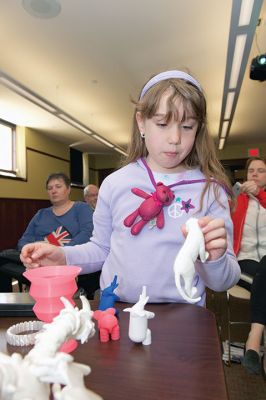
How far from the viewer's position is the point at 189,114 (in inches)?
33.1

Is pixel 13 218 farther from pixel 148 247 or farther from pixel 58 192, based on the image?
pixel 148 247

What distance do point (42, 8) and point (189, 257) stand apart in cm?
301

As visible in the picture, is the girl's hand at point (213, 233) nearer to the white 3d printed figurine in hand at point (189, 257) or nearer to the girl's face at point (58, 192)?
the white 3d printed figurine in hand at point (189, 257)

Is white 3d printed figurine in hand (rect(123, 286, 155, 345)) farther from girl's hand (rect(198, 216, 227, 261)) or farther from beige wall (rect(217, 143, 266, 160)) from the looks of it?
beige wall (rect(217, 143, 266, 160))

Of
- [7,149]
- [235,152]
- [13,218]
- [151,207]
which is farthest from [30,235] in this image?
[235,152]

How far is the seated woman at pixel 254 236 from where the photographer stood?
2.01 m

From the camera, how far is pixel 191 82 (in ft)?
3.00

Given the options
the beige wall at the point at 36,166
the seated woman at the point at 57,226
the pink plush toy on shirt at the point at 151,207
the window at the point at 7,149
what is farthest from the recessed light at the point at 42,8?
the beige wall at the point at 36,166

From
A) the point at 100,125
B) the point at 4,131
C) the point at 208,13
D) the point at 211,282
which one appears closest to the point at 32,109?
the point at 4,131

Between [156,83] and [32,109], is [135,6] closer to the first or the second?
[156,83]

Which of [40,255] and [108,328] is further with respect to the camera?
[40,255]

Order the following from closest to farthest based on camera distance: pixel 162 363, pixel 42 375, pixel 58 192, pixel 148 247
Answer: pixel 42 375, pixel 162 363, pixel 148 247, pixel 58 192

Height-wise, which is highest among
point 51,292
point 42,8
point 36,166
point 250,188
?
point 42,8

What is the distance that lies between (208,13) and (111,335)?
315 cm
